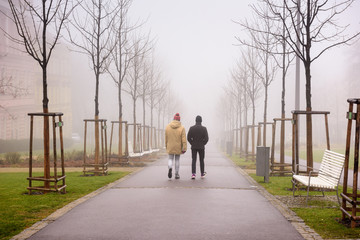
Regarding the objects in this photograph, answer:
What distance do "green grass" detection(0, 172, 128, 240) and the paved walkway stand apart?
45cm

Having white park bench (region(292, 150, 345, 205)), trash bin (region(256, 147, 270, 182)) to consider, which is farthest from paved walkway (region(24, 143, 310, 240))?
trash bin (region(256, 147, 270, 182))

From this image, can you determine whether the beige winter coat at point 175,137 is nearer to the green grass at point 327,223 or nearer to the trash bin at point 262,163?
the trash bin at point 262,163

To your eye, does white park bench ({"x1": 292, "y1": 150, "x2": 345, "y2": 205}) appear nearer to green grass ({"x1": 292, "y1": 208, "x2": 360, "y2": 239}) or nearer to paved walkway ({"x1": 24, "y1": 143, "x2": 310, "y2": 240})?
green grass ({"x1": 292, "y1": 208, "x2": 360, "y2": 239})

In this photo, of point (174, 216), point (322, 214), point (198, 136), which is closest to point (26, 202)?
point (174, 216)

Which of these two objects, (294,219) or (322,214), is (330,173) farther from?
(294,219)

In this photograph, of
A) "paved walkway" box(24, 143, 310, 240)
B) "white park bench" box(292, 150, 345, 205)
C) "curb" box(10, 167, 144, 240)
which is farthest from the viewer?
"white park bench" box(292, 150, 345, 205)

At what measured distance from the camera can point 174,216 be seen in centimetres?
712

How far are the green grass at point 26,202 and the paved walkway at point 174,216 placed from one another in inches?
17.7

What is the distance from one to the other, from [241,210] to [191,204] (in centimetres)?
107

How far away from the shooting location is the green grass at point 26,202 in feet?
21.3

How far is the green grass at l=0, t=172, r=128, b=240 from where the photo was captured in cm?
649

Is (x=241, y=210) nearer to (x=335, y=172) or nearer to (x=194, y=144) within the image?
(x=335, y=172)

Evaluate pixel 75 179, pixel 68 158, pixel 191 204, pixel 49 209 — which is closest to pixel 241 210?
pixel 191 204

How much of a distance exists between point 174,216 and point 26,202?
11.2 feet
